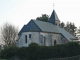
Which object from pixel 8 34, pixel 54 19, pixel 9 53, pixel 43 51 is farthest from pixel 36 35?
pixel 8 34

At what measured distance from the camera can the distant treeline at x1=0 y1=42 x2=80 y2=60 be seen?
18219 mm

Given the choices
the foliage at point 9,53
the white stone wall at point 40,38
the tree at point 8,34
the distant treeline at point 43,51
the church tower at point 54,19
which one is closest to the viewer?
the distant treeline at point 43,51

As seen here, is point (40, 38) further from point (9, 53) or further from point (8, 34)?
point (8, 34)

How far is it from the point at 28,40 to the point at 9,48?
9392 millimetres

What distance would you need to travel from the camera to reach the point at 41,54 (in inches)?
764

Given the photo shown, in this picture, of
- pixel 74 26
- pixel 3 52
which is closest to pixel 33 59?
pixel 3 52

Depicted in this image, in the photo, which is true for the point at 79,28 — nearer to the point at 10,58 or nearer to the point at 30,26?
the point at 30,26

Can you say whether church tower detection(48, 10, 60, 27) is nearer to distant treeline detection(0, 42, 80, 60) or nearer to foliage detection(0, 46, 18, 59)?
distant treeline detection(0, 42, 80, 60)

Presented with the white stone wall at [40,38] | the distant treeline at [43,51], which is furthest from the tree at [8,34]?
the distant treeline at [43,51]

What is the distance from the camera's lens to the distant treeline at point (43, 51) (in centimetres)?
1822

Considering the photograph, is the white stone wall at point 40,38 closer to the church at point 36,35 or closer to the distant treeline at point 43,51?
the church at point 36,35

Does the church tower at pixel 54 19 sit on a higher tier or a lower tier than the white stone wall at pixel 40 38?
higher

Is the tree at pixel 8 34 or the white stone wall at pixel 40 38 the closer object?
the white stone wall at pixel 40 38

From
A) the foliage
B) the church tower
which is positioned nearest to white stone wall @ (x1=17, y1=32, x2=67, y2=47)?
the church tower
